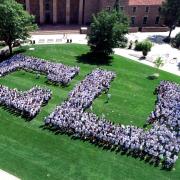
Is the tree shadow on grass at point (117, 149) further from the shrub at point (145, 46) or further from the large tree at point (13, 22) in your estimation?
the shrub at point (145, 46)

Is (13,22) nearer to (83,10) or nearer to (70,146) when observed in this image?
(83,10)

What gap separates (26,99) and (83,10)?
3460cm

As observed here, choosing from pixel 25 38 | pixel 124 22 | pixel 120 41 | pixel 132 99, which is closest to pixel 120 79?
pixel 132 99

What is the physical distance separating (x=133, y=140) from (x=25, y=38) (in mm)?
27236

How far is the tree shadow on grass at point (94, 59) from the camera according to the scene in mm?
52000

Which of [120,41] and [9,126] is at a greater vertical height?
[120,41]

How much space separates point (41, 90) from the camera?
41.6 metres

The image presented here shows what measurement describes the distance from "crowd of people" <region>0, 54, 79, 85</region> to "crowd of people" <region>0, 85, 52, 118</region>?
12.1 ft

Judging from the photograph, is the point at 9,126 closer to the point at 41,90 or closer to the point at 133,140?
the point at 41,90

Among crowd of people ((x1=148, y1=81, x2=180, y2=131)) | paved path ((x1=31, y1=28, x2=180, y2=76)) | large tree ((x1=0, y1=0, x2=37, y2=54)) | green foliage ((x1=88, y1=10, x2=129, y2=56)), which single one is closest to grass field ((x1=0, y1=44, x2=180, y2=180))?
crowd of people ((x1=148, y1=81, x2=180, y2=131))

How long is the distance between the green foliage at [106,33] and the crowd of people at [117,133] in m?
15.6

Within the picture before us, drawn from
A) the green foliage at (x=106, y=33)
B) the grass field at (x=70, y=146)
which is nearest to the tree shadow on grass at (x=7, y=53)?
the grass field at (x=70, y=146)

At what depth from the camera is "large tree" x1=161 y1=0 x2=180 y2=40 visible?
63.6m

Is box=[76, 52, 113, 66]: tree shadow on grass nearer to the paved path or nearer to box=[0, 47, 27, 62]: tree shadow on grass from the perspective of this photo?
the paved path
